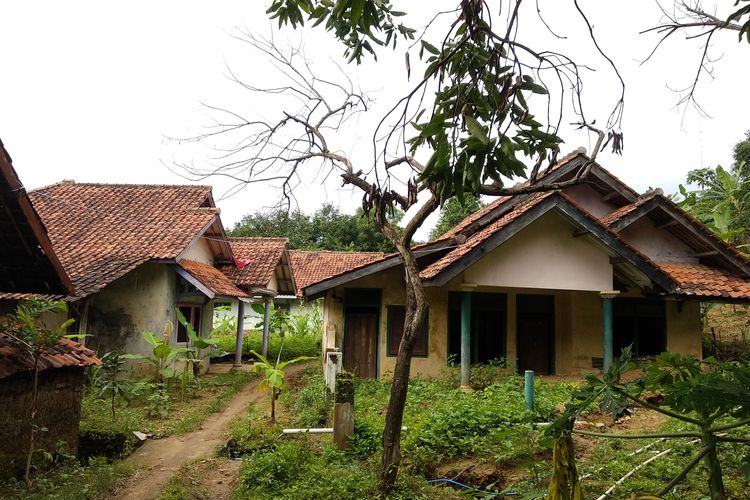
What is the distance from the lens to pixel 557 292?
13250 mm

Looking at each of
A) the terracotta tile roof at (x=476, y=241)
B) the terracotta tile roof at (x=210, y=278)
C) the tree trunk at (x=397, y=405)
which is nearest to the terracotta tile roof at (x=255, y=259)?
the terracotta tile roof at (x=210, y=278)

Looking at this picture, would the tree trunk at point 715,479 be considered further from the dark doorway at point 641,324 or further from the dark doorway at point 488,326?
the dark doorway at point 641,324

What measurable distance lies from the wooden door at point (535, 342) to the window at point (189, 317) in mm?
8791

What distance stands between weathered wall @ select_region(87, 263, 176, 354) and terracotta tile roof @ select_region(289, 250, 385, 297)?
41.2 ft

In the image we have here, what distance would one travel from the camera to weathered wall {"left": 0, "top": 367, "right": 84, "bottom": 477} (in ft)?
20.3

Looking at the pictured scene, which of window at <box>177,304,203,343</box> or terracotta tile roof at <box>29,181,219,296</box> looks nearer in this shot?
terracotta tile roof at <box>29,181,219,296</box>

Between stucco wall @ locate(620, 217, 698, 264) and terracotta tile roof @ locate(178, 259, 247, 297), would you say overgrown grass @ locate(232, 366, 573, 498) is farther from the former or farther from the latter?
stucco wall @ locate(620, 217, 698, 264)

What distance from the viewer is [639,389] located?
3.15m

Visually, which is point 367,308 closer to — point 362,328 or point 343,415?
point 362,328

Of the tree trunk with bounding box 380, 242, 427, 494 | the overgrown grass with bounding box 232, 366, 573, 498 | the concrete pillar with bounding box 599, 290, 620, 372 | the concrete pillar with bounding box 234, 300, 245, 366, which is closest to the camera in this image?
the tree trunk with bounding box 380, 242, 427, 494

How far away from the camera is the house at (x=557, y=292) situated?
37.9ft

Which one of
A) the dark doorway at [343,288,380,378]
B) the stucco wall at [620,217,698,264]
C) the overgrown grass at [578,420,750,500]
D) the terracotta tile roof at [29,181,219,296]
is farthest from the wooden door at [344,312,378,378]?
the overgrown grass at [578,420,750,500]

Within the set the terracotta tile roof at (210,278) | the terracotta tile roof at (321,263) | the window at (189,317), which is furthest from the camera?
the terracotta tile roof at (321,263)

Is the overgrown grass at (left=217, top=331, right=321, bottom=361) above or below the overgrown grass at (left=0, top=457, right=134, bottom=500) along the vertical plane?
above
